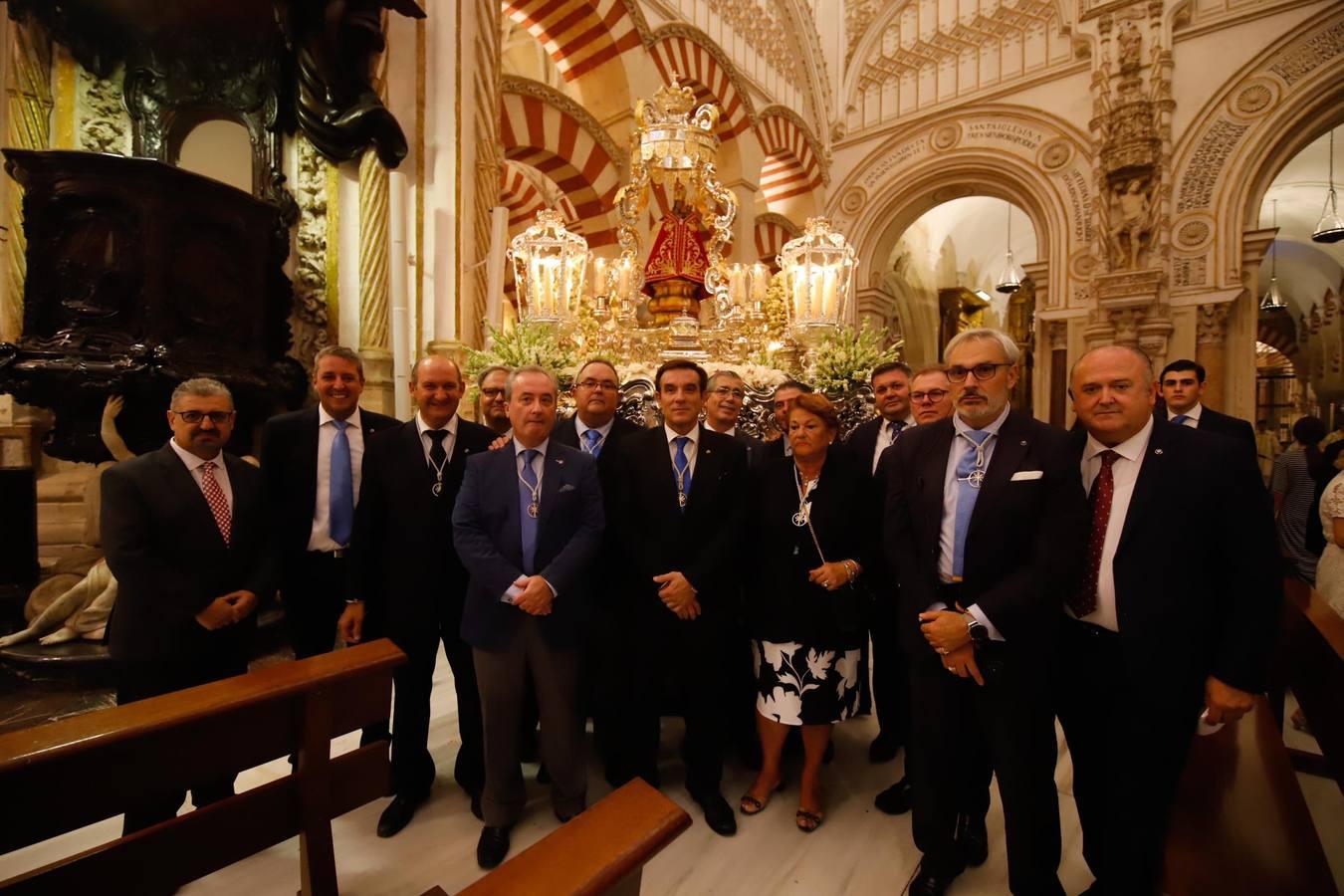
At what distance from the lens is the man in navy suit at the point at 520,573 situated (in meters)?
1.99

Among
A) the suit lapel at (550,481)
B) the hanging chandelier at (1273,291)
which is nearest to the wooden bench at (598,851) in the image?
the suit lapel at (550,481)

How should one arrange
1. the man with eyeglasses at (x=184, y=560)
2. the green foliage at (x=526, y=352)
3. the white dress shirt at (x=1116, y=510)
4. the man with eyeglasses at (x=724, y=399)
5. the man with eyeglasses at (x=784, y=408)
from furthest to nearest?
the green foliage at (x=526, y=352)
the man with eyeglasses at (x=724, y=399)
the man with eyeglasses at (x=784, y=408)
the man with eyeglasses at (x=184, y=560)
the white dress shirt at (x=1116, y=510)

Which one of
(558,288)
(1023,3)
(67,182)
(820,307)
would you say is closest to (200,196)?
(67,182)

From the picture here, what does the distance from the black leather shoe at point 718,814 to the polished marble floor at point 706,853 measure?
0.09ft

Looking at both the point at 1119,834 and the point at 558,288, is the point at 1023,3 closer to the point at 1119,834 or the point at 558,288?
the point at 558,288

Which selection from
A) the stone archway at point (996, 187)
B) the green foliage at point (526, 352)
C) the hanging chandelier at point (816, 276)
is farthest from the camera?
the stone archway at point (996, 187)

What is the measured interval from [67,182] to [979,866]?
222 inches

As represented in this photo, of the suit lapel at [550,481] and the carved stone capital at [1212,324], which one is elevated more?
the carved stone capital at [1212,324]

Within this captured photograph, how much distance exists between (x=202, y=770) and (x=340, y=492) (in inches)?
46.4

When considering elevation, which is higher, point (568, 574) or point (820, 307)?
point (820, 307)

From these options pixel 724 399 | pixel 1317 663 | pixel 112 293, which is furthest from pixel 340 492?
pixel 1317 663

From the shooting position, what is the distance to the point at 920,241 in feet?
45.4

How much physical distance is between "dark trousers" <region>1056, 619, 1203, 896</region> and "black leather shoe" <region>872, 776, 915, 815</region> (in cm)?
65

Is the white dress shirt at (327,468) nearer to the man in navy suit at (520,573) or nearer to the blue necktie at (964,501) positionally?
the man in navy suit at (520,573)
